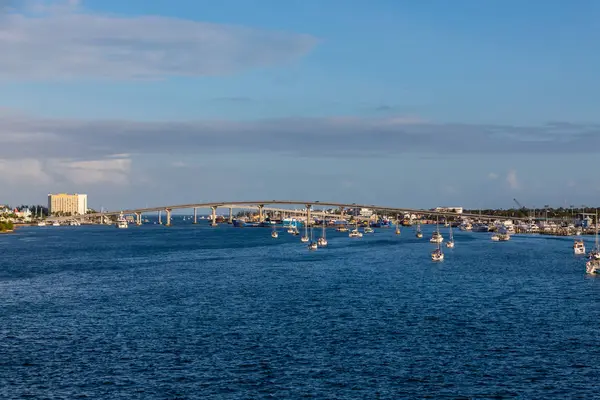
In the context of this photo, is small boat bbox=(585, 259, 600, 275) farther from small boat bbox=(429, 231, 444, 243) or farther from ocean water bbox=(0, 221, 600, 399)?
small boat bbox=(429, 231, 444, 243)

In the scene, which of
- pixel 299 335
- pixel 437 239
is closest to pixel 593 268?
pixel 299 335

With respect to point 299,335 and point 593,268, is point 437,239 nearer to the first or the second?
point 593,268

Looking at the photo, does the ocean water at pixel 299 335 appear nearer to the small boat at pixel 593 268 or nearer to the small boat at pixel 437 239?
the small boat at pixel 593 268

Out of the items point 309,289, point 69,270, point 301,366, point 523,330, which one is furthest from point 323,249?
point 301,366

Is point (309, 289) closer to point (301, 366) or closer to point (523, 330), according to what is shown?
point (523, 330)

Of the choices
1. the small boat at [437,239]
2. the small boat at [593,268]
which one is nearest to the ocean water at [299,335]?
the small boat at [593,268]

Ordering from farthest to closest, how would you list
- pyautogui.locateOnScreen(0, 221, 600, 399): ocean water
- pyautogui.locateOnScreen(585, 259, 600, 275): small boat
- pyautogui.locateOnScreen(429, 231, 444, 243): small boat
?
pyautogui.locateOnScreen(429, 231, 444, 243): small boat → pyautogui.locateOnScreen(585, 259, 600, 275): small boat → pyautogui.locateOnScreen(0, 221, 600, 399): ocean water

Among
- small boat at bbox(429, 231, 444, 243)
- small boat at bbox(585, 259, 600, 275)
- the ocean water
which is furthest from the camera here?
small boat at bbox(429, 231, 444, 243)

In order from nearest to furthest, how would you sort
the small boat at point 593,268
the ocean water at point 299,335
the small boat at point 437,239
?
the ocean water at point 299,335 → the small boat at point 593,268 → the small boat at point 437,239

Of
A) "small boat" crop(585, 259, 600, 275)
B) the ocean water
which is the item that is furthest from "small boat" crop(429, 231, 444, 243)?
"small boat" crop(585, 259, 600, 275)
